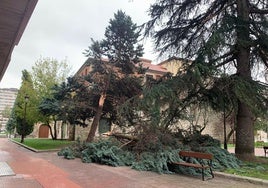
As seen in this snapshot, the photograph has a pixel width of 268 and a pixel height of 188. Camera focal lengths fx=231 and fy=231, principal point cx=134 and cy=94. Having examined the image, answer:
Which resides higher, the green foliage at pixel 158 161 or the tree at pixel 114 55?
the tree at pixel 114 55

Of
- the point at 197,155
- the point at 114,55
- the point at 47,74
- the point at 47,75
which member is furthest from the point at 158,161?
the point at 47,74

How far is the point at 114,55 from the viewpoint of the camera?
17141 mm

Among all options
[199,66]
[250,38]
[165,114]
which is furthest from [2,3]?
[250,38]

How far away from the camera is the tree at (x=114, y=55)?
→ 16375mm

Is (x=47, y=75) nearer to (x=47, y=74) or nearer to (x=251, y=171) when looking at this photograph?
(x=47, y=74)

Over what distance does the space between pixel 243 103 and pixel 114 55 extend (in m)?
9.73

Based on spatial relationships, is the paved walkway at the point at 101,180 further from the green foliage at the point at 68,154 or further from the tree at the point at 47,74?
the tree at the point at 47,74

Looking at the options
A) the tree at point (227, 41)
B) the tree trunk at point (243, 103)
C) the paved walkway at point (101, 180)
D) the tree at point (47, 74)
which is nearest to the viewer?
the paved walkway at point (101, 180)

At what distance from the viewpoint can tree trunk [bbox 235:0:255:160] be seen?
10484mm

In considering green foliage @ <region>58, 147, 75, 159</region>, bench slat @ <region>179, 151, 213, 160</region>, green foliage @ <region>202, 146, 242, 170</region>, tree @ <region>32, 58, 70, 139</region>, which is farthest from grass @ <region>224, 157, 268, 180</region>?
tree @ <region>32, 58, 70, 139</region>

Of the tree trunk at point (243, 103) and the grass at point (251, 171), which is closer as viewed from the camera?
the grass at point (251, 171)

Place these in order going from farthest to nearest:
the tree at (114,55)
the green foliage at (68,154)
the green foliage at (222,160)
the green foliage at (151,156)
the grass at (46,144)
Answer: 1. the grass at (46,144)
2. the tree at (114,55)
3. the green foliage at (68,154)
4. the green foliage at (222,160)
5. the green foliage at (151,156)

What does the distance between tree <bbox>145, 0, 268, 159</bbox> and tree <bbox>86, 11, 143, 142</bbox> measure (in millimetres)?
3151

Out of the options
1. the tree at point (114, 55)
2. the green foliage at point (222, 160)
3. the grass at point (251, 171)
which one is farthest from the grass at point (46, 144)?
the grass at point (251, 171)
